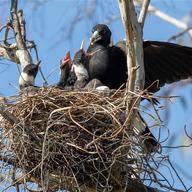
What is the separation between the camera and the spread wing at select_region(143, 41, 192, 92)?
6.73m

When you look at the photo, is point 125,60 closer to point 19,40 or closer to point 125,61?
point 125,61

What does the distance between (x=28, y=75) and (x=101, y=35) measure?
110 cm

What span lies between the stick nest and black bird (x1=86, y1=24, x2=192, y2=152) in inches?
57.2

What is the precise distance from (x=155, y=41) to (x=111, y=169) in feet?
6.93

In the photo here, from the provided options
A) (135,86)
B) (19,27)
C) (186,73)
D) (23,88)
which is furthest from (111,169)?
(186,73)

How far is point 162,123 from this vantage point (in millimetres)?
4758

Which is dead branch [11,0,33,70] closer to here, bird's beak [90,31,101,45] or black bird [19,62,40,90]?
black bird [19,62,40,90]

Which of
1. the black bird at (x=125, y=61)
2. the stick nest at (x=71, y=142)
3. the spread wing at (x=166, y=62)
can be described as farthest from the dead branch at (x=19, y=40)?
the spread wing at (x=166, y=62)

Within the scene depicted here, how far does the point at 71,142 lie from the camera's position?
15.9ft

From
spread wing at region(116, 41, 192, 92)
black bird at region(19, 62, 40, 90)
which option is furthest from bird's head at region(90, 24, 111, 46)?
black bird at region(19, 62, 40, 90)

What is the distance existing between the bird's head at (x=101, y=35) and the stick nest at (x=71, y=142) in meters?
1.59

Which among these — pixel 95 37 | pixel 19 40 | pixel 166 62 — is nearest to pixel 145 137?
pixel 19 40

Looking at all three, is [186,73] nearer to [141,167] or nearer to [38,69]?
[38,69]

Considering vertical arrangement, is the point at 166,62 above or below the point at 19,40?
below
